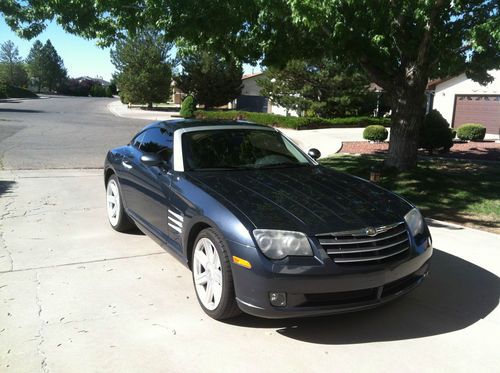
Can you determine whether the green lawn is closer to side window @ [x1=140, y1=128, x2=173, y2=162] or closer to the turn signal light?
side window @ [x1=140, y1=128, x2=173, y2=162]

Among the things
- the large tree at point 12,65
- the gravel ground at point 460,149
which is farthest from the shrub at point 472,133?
the large tree at point 12,65

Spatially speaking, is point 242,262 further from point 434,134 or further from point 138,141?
point 434,134

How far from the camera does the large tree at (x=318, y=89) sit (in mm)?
27891

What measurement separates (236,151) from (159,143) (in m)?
0.98

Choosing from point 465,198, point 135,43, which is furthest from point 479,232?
point 135,43

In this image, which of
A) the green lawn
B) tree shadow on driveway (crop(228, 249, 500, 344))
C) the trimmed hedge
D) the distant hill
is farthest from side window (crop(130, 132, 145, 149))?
the distant hill

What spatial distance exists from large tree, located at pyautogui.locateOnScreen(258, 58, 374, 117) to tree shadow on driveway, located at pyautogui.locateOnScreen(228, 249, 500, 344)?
78.5 feet

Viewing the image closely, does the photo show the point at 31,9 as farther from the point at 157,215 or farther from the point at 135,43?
the point at 135,43

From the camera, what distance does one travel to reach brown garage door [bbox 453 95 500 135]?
76.1 ft

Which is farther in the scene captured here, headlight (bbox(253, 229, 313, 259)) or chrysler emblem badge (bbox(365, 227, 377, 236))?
chrysler emblem badge (bbox(365, 227, 377, 236))

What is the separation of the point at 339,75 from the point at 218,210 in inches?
1015

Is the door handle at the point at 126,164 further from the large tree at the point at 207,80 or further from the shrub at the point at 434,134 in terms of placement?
the large tree at the point at 207,80

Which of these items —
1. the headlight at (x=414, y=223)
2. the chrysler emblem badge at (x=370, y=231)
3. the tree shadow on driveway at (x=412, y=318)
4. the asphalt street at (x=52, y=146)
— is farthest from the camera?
the asphalt street at (x=52, y=146)

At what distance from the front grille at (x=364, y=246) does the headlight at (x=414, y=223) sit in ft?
0.84
